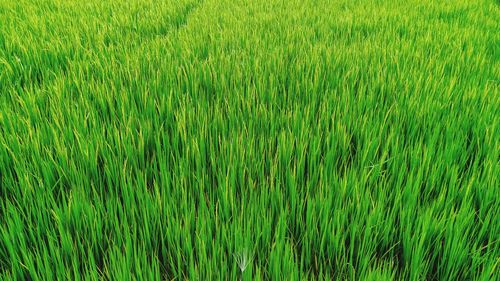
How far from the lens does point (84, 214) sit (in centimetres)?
70

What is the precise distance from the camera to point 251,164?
90 cm

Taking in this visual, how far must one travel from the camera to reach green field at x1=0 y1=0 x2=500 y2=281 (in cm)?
65

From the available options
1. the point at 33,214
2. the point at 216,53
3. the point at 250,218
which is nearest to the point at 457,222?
the point at 250,218

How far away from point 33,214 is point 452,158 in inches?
37.2

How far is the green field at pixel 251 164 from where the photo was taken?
2.14 ft

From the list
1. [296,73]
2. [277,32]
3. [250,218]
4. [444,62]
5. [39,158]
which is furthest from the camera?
[277,32]

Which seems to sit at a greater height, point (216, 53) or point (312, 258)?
point (216, 53)

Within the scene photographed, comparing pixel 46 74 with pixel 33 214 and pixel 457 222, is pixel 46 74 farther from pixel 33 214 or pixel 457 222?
pixel 457 222

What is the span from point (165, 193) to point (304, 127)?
43cm

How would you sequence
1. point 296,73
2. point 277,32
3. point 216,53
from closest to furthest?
point 296,73 < point 216,53 < point 277,32

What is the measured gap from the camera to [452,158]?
38.3 inches

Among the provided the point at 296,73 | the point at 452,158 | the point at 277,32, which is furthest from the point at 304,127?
the point at 277,32

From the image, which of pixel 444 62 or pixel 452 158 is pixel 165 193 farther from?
pixel 444 62

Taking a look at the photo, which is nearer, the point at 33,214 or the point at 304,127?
the point at 33,214
